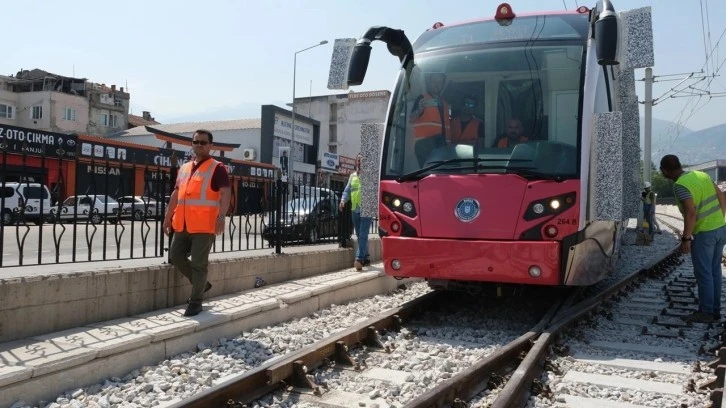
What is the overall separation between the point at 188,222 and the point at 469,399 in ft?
10.2

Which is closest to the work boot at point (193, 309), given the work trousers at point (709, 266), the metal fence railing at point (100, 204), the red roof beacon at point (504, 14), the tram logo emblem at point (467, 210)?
the metal fence railing at point (100, 204)

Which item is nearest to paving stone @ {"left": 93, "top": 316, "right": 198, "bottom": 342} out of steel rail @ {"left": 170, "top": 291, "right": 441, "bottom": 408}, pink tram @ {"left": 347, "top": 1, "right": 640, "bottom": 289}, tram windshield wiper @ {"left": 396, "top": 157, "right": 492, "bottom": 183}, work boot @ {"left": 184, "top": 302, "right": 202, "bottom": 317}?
work boot @ {"left": 184, "top": 302, "right": 202, "bottom": 317}

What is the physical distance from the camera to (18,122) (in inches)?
2104

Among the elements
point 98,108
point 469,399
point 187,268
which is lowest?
point 469,399

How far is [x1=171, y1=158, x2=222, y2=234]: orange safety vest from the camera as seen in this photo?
227 inches

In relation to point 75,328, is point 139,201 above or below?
above

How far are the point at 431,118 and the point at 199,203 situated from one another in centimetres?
267

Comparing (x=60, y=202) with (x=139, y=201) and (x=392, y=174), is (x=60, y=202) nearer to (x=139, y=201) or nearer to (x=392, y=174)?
(x=139, y=201)

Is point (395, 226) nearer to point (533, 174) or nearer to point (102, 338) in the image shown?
point (533, 174)

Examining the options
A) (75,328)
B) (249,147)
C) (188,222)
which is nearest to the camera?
(75,328)

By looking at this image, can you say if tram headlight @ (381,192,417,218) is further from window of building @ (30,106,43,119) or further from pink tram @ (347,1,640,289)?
window of building @ (30,106,43,119)

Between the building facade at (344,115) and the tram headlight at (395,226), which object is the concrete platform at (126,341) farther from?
the building facade at (344,115)

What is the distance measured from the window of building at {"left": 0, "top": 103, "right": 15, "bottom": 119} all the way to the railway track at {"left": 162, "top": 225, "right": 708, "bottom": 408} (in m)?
56.5

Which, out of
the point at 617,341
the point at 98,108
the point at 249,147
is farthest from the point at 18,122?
the point at 617,341
